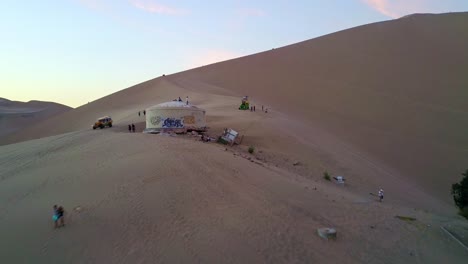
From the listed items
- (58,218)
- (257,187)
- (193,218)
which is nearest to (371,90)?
(257,187)

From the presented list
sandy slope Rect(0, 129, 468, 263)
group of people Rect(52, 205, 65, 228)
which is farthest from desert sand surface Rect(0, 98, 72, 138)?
group of people Rect(52, 205, 65, 228)

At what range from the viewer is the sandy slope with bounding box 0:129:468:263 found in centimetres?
837

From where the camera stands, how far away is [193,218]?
9508 millimetres

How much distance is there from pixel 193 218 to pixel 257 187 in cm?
291

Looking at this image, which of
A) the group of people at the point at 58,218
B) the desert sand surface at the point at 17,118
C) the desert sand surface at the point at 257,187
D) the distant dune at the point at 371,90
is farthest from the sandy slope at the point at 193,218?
the desert sand surface at the point at 17,118

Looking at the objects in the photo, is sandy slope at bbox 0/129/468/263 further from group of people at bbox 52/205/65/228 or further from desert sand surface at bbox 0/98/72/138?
desert sand surface at bbox 0/98/72/138

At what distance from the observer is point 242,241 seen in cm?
863

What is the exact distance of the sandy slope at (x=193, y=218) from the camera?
8.37m

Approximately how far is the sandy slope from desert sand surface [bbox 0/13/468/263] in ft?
0.13

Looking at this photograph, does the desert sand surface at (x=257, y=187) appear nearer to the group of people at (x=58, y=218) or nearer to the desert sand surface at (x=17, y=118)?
the group of people at (x=58, y=218)

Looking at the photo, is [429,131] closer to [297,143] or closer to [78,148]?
[297,143]

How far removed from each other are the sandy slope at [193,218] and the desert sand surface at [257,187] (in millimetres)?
39

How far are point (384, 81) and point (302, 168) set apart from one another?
1129 inches

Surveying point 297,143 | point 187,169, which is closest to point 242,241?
point 187,169
